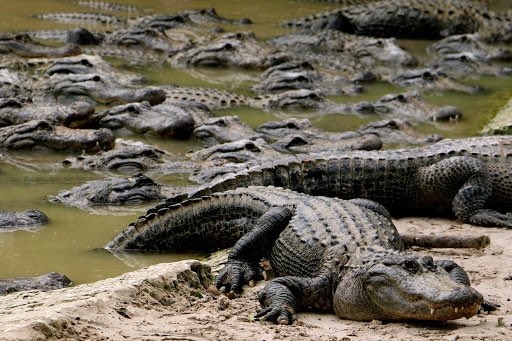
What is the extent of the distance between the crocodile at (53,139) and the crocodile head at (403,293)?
19.9ft

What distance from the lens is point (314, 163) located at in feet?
25.9

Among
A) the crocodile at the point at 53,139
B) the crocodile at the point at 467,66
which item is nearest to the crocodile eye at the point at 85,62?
the crocodile at the point at 53,139

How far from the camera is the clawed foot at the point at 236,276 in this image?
5.71 m

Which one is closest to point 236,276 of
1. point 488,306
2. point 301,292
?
point 301,292

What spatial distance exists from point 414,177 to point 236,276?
2.62 meters

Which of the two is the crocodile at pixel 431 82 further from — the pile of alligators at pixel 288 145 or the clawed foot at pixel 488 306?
the clawed foot at pixel 488 306

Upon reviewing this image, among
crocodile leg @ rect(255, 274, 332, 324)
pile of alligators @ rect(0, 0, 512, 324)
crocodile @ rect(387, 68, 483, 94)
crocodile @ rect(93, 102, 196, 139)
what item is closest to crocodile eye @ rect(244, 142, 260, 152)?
pile of alligators @ rect(0, 0, 512, 324)

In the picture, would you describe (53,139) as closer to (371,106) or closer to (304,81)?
(371,106)

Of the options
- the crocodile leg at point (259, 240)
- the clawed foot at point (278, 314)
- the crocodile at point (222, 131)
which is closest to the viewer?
the clawed foot at point (278, 314)

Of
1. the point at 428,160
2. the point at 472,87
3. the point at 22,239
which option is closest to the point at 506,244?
the point at 428,160

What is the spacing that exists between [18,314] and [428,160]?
173 inches

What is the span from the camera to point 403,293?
4738mm

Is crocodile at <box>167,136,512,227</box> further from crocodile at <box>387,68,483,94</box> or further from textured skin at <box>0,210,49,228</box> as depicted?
crocodile at <box>387,68,483,94</box>

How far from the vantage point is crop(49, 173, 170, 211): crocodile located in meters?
8.59
